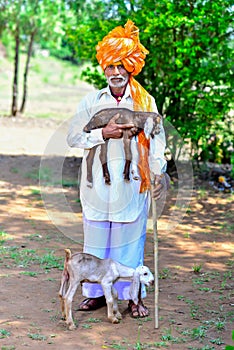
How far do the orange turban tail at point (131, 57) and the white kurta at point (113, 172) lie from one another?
48 millimetres

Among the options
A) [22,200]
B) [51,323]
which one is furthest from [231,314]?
[22,200]

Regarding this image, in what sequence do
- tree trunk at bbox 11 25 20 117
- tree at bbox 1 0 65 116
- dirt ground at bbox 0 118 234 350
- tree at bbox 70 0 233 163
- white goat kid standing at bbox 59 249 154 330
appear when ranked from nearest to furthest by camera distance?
dirt ground at bbox 0 118 234 350, white goat kid standing at bbox 59 249 154 330, tree at bbox 70 0 233 163, tree at bbox 1 0 65 116, tree trunk at bbox 11 25 20 117

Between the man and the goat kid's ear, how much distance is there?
6.7 inches

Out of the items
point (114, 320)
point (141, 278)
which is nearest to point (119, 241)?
point (141, 278)

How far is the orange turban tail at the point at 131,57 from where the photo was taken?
461 centimetres

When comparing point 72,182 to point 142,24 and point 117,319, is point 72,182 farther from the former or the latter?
point 117,319

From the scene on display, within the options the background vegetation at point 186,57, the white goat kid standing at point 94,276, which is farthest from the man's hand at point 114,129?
the background vegetation at point 186,57

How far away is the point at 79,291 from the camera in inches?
219

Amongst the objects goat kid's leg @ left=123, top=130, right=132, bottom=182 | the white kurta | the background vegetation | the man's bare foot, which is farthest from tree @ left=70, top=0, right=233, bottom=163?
the man's bare foot

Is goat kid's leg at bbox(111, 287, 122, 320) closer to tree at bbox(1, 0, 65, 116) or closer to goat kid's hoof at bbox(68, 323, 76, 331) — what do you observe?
goat kid's hoof at bbox(68, 323, 76, 331)

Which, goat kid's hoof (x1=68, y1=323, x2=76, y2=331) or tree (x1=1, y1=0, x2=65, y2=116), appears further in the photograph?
tree (x1=1, y1=0, x2=65, y2=116)

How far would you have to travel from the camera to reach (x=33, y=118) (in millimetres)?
15570

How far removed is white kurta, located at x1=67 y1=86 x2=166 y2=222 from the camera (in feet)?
15.5

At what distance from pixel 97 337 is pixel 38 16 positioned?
34.7ft
